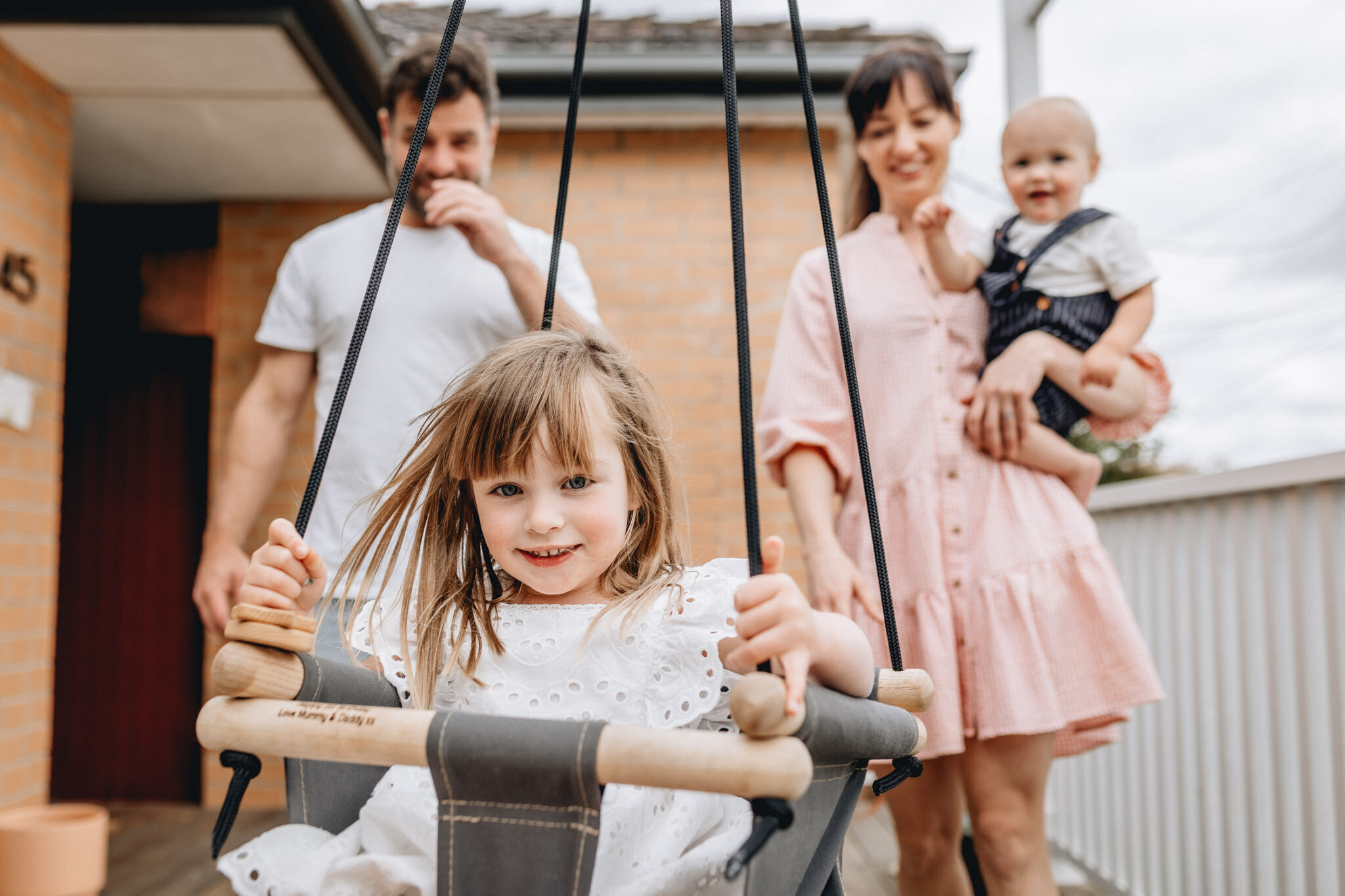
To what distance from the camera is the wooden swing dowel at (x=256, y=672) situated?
872mm

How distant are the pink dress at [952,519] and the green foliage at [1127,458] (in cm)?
842

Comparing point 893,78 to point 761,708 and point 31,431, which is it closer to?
point 761,708

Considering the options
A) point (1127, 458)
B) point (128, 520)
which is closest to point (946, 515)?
point (128, 520)

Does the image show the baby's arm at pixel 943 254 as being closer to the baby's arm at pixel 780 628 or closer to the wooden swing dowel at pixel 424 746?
the baby's arm at pixel 780 628

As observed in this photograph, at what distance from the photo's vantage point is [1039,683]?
4.92 ft

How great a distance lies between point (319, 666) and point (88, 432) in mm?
4118

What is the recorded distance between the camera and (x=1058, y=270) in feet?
5.63

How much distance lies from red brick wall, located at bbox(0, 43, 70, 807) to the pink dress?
2508 millimetres

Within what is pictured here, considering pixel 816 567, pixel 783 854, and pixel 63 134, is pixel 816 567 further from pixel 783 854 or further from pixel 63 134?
pixel 63 134

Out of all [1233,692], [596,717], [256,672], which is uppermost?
[256,672]

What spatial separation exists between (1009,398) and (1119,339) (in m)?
0.25

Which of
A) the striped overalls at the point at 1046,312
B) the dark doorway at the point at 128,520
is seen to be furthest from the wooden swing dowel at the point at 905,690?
the dark doorway at the point at 128,520

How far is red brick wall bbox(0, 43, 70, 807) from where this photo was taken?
2.95 m

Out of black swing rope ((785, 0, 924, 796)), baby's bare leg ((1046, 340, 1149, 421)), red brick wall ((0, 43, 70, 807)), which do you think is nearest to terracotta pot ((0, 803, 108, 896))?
red brick wall ((0, 43, 70, 807))
